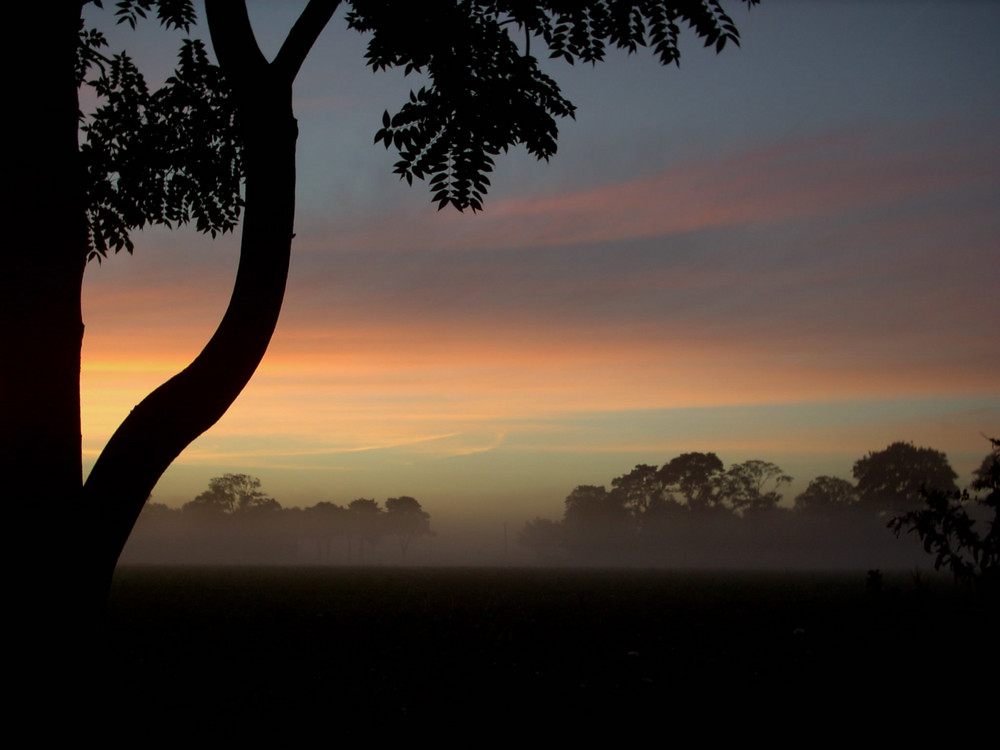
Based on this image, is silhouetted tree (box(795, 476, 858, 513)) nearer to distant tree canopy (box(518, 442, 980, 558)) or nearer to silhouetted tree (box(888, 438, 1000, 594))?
distant tree canopy (box(518, 442, 980, 558))

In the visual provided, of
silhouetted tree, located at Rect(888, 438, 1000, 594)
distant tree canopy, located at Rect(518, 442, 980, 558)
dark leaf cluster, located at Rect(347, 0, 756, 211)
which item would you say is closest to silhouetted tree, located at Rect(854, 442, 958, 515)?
distant tree canopy, located at Rect(518, 442, 980, 558)

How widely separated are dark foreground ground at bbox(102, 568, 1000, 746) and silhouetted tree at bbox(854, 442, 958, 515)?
111 m

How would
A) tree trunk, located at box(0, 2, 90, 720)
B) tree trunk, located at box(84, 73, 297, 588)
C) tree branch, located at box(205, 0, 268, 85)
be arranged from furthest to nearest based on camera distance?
tree branch, located at box(205, 0, 268, 85)
tree trunk, located at box(84, 73, 297, 588)
tree trunk, located at box(0, 2, 90, 720)

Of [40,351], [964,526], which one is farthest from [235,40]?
[964,526]

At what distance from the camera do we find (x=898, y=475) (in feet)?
379

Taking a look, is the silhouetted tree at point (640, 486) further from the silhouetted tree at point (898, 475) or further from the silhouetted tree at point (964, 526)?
the silhouetted tree at point (964, 526)

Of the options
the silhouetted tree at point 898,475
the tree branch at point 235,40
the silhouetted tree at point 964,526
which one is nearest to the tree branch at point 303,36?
the tree branch at point 235,40

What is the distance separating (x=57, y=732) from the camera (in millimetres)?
3881

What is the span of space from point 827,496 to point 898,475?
2826 cm

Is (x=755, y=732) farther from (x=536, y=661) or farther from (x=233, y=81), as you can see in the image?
(x=233, y=81)

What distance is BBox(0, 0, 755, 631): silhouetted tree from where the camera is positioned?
164 inches

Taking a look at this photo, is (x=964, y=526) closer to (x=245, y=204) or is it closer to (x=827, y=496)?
(x=245, y=204)

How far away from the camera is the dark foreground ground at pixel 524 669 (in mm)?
7312

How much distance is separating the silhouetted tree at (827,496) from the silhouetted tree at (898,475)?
19041 mm
